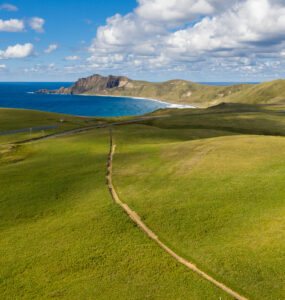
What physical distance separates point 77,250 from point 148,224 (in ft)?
30.0

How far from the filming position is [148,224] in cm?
3234

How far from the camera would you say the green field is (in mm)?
23055

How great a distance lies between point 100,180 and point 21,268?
23794mm

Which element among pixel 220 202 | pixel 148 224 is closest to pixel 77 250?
pixel 148 224

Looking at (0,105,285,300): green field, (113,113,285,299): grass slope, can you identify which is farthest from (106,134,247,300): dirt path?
(113,113,285,299): grass slope

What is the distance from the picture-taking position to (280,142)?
57.9m

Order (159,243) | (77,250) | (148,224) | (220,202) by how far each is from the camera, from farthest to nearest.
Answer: (220,202) < (148,224) < (159,243) < (77,250)

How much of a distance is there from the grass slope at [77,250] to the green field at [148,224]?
0.35 ft

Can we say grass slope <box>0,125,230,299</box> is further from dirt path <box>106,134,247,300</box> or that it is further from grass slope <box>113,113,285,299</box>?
grass slope <box>113,113,285,299</box>

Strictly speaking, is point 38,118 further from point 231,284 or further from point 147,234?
point 231,284

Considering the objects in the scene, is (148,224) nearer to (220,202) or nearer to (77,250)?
(77,250)

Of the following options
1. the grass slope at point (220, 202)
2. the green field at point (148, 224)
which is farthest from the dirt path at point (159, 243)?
the grass slope at point (220, 202)

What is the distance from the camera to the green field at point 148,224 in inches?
908

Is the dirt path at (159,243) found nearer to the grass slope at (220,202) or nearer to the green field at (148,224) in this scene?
the green field at (148,224)
